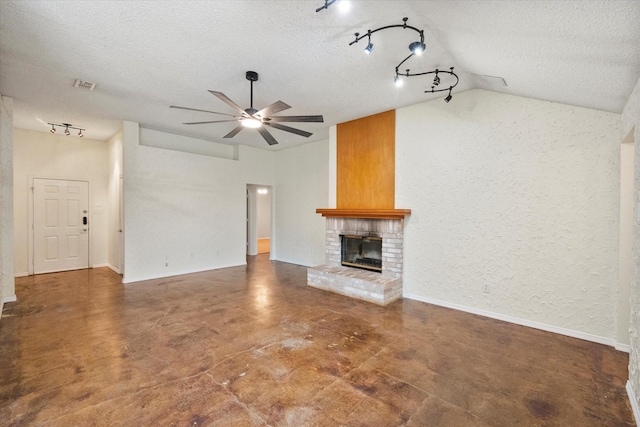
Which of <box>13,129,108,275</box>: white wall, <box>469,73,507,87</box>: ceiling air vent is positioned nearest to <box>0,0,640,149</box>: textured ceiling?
<box>469,73,507,87</box>: ceiling air vent

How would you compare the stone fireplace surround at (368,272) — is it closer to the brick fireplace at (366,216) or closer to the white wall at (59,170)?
the brick fireplace at (366,216)

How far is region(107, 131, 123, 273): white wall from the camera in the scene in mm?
6108

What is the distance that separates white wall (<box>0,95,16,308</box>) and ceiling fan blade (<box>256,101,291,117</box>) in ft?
12.4

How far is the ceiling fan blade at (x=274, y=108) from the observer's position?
2.91 meters

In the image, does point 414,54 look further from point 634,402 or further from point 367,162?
point 634,402

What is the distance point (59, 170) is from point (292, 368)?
23.7ft

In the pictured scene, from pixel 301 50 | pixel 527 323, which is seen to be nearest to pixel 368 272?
pixel 527 323

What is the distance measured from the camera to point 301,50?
299 centimetres

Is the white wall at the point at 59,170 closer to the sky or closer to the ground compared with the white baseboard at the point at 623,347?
closer to the sky

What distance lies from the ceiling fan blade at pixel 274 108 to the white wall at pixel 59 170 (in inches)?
234

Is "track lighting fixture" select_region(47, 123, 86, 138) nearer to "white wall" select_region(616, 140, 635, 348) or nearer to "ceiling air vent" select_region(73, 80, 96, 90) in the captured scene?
"ceiling air vent" select_region(73, 80, 96, 90)

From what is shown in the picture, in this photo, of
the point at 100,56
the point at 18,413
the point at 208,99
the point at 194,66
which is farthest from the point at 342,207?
the point at 18,413

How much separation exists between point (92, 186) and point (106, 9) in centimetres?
592

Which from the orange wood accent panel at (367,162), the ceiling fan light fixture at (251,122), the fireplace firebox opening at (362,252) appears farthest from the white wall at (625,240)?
the ceiling fan light fixture at (251,122)
